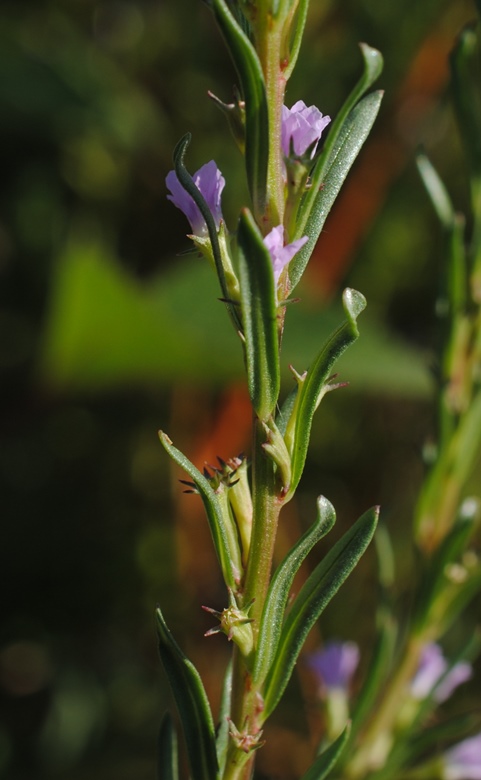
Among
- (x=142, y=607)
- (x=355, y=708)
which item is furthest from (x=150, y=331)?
(x=355, y=708)

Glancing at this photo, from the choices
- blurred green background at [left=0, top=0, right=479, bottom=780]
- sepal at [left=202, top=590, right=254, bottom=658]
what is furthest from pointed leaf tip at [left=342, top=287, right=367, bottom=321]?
blurred green background at [left=0, top=0, right=479, bottom=780]

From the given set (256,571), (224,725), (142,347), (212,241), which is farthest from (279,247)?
(142,347)

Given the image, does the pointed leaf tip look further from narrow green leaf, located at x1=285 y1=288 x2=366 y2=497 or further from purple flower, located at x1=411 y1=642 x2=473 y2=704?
purple flower, located at x1=411 y1=642 x2=473 y2=704

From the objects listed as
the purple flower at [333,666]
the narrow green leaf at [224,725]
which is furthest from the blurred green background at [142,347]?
the narrow green leaf at [224,725]

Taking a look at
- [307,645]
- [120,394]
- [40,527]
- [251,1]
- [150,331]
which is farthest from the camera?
[120,394]

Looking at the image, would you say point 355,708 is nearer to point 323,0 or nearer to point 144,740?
point 144,740

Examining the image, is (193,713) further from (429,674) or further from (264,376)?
(429,674)
